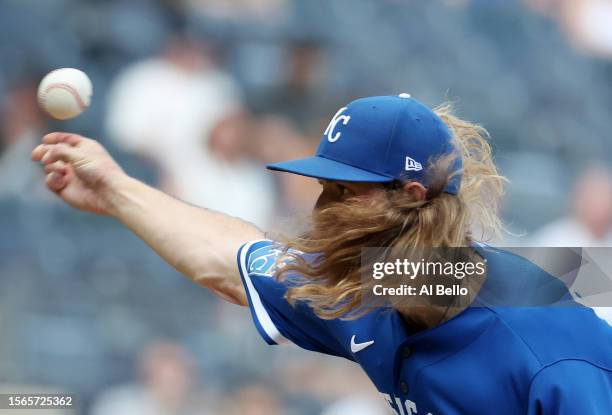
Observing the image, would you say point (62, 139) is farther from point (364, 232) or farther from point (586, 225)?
point (586, 225)

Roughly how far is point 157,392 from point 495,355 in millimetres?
3378

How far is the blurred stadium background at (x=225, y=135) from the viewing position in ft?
17.8

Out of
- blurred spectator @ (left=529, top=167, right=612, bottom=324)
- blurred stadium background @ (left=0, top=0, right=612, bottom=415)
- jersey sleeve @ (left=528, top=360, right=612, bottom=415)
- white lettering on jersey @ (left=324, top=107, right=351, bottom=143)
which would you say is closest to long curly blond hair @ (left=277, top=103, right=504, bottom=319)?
white lettering on jersey @ (left=324, top=107, right=351, bottom=143)

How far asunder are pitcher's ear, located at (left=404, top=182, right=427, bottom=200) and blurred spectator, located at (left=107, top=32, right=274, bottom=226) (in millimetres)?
3726

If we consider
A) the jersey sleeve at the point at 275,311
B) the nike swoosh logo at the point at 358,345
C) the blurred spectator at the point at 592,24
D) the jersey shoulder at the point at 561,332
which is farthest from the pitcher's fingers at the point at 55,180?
the blurred spectator at the point at 592,24

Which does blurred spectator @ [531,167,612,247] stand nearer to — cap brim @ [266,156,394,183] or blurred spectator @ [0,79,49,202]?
blurred spectator @ [0,79,49,202]

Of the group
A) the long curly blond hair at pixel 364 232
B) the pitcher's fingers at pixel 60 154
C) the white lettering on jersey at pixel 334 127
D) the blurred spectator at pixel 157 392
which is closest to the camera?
the long curly blond hair at pixel 364 232

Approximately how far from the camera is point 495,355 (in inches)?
84.5

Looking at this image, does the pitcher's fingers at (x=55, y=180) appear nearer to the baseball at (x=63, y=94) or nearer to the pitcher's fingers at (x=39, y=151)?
the pitcher's fingers at (x=39, y=151)

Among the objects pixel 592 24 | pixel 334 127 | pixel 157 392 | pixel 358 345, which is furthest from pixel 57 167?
pixel 592 24

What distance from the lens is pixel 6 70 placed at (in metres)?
6.30

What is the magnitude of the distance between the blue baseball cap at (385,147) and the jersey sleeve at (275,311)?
34 cm

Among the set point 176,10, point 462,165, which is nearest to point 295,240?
point 462,165

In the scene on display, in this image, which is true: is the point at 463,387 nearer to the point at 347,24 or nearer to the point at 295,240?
the point at 295,240
